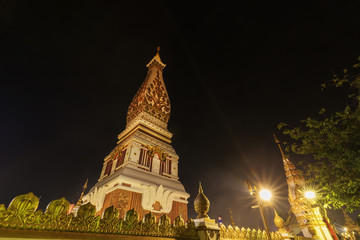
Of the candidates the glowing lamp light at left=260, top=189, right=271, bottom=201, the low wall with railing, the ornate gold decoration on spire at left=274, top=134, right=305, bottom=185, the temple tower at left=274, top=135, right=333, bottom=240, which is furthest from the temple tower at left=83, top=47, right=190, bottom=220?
the ornate gold decoration on spire at left=274, top=134, right=305, bottom=185

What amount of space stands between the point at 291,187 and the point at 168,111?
1725 cm

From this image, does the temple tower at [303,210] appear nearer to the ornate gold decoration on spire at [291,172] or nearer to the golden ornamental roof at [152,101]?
the ornate gold decoration on spire at [291,172]

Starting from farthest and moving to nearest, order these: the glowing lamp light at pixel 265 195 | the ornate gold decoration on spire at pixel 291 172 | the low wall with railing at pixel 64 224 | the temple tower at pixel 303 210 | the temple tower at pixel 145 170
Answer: the ornate gold decoration on spire at pixel 291 172 → the temple tower at pixel 145 170 → the temple tower at pixel 303 210 → the glowing lamp light at pixel 265 195 → the low wall with railing at pixel 64 224

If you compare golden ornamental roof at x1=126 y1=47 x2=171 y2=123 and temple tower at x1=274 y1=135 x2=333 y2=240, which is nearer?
temple tower at x1=274 y1=135 x2=333 y2=240

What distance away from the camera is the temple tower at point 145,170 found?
10.7 metres

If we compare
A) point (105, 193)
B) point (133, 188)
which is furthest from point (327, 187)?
point (105, 193)

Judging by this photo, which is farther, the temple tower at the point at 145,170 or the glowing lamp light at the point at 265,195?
the temple tower at the point at 145,170

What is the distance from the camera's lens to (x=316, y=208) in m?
10.3

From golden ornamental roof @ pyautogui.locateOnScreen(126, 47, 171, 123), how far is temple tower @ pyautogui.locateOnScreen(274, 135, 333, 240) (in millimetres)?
12695

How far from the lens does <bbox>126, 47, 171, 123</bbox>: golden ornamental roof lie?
17562mm

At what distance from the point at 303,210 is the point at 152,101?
16989 mm

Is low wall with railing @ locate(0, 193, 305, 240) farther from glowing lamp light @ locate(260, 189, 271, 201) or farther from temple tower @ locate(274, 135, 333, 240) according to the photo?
temple tower @ locate(274, 135, 333, 240)

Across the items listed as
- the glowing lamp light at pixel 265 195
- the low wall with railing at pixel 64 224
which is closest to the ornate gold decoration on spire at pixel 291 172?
the glowing lamp light at pixel 265 195

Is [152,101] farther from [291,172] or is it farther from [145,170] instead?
[291,172]
